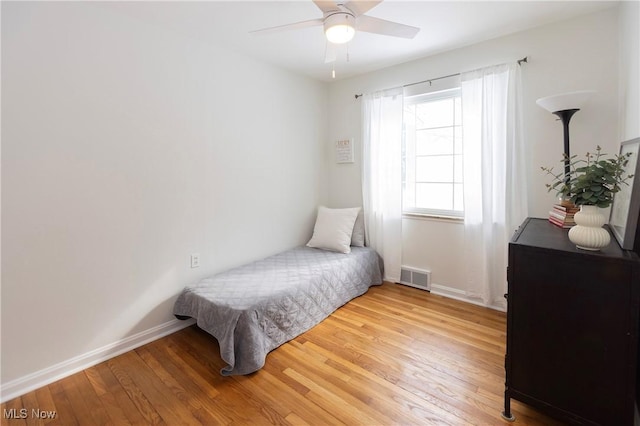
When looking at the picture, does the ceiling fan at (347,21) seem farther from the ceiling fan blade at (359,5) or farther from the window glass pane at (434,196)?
the window glass pane at (434,196)

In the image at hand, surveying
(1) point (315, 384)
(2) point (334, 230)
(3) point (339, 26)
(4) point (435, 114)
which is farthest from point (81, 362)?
(4) point (435, 114)

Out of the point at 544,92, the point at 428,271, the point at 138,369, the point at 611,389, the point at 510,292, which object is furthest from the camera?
the point at 428,271

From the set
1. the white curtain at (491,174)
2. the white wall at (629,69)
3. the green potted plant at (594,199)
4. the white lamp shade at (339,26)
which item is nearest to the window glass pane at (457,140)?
the white curtain at (491,174)

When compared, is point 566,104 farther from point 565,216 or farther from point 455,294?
point 455,294

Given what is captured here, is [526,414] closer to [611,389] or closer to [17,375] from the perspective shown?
[611,389]

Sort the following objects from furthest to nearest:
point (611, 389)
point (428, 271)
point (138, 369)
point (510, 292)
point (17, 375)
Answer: point (428, 271) < point (138, 369) < point (17, 375) < point (510, 292) < point (611, 389)

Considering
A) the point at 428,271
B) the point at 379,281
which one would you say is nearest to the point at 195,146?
the point at 379,281

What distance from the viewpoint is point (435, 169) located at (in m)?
3.05

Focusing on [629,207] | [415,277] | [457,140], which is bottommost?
[415,277]

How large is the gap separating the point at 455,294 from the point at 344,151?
6.67 feet

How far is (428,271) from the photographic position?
3.12 m

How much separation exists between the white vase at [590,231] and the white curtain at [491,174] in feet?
4.05

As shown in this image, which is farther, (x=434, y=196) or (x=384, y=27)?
(x=434, y=196)

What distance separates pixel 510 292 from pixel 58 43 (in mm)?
2972
